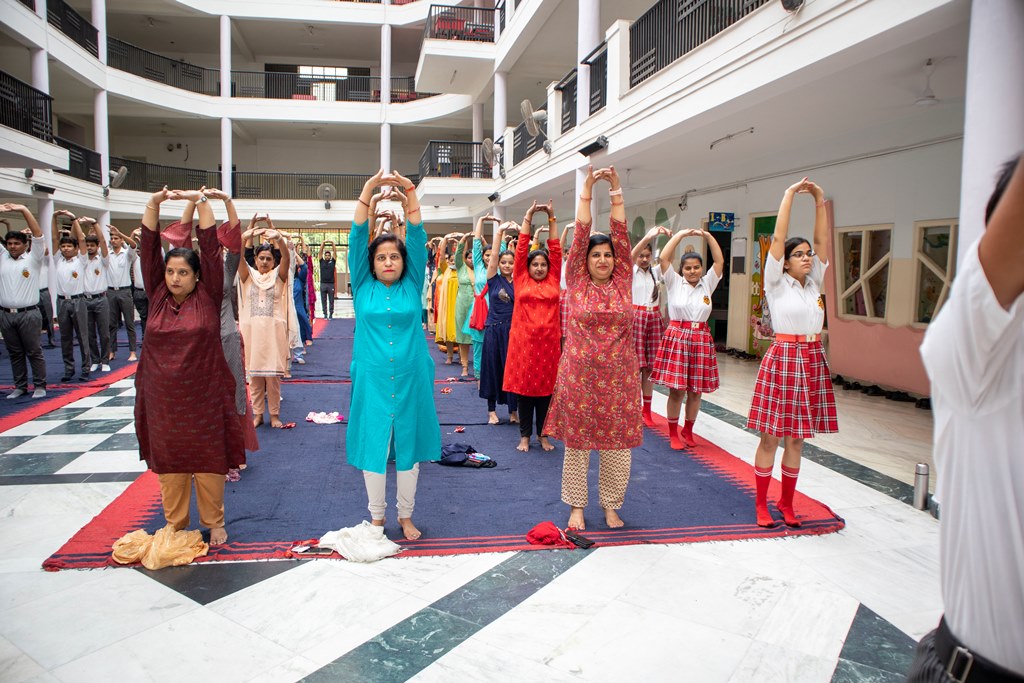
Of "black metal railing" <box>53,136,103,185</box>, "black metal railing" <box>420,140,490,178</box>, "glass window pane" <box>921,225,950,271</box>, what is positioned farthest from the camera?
"black metal railing" <box>420,140,490,178</box>

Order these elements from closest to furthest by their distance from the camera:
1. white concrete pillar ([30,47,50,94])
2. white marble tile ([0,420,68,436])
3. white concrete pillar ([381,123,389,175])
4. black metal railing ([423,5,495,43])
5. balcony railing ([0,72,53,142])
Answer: white marble tile ([0,420,68,436]) < balcony railing ([0,72,53,142]) < white concrete pillar ([30,47,50,94]) < black metal railing ([423,5,495,43]) < white concrete pillar ([381,123,389,175])

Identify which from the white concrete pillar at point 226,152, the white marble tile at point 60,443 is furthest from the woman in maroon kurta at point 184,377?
the white concrete pillar at point 226,152

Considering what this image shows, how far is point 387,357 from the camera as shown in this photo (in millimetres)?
3111

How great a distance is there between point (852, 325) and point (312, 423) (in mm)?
6066

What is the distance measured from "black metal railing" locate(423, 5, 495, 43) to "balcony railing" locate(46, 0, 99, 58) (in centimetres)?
737

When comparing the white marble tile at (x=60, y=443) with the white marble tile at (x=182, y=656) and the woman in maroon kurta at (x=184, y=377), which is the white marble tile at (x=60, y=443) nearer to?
the woman in maroon kurta at (x=184, y=377)

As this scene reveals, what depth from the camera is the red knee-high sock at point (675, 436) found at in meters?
4.93

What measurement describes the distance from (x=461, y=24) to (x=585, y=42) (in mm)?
6881

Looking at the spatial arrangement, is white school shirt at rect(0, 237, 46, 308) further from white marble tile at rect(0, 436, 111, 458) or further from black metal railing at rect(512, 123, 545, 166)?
black metal railing at rect(512, 123, 545, 166)

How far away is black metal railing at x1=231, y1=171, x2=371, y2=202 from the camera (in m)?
22.1

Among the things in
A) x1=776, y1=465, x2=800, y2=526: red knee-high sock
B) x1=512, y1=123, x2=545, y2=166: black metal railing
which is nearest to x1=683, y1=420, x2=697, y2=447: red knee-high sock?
x1=776, y1=465, x2=800, y2=526: red knee-high sock

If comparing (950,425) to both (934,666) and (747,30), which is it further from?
(747,30)

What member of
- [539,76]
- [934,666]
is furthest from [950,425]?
[539,76]

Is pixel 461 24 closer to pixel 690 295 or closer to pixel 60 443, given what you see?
pixel 690 295
